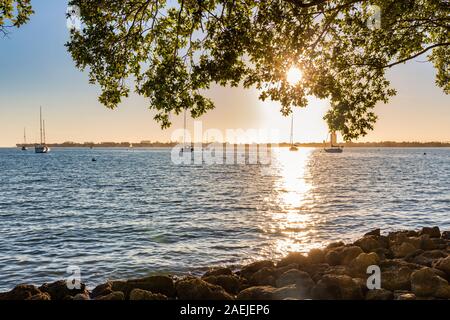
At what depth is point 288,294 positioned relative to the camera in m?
10.4

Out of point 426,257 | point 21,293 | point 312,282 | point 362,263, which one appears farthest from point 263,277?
point 21,293

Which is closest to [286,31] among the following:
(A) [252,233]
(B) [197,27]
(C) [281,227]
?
(B) [197,27]

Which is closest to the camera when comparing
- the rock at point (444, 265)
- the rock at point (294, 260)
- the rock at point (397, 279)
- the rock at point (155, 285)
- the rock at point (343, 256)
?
the rock at point (397, 279)

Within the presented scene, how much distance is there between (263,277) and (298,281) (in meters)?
1.60

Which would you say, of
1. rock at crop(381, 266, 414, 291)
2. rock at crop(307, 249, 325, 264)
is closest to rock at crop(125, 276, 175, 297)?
rock at crop(307, 249, 325, 264)

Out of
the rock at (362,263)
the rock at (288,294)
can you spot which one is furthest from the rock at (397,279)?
the rock at (288,294)

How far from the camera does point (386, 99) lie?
16562 mm

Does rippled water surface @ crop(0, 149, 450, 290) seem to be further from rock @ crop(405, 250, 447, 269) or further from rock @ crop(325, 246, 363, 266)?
rock @ crop(405, 250, 447, 269)

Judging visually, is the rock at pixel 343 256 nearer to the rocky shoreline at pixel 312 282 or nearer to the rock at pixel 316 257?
the rocky shoreline at pixel 312 282

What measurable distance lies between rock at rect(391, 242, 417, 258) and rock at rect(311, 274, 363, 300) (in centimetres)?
493

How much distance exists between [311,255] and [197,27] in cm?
874

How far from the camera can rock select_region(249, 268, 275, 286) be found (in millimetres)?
12375

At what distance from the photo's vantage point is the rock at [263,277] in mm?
12375
